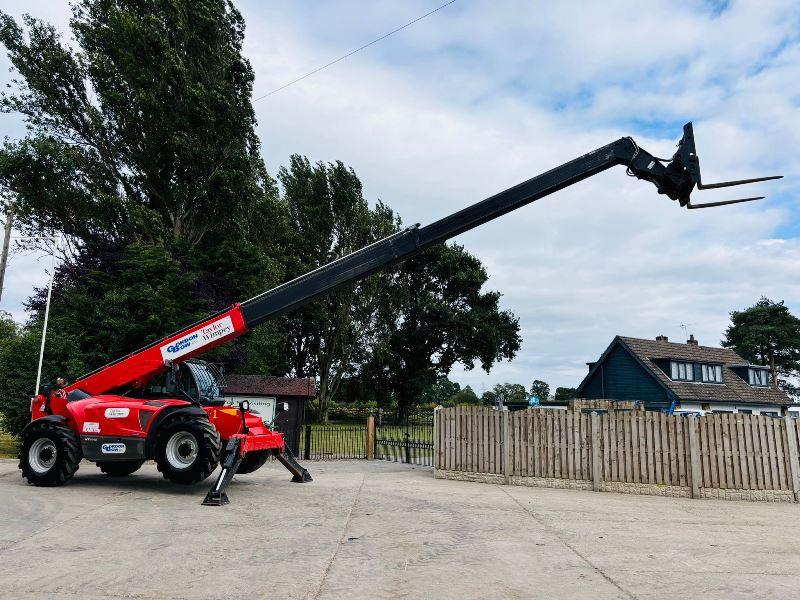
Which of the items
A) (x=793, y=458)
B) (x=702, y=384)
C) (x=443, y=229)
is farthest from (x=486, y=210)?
(x=702, y=384)

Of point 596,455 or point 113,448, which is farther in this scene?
point 596,455

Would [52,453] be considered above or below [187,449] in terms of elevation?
below

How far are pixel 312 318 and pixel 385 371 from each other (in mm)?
9876

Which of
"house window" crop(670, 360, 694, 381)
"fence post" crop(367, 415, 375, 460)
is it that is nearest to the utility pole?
"fence post" crop(367, 415, 375, 460)

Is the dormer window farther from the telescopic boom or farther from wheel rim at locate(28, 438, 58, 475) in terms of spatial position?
wheel rim at locate(28, 438, 58, 475)

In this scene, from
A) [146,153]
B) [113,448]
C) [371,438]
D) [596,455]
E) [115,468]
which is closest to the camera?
[113,448]

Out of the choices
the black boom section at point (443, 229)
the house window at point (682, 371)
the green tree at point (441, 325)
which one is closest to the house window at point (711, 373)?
the house window at point (682, 371)

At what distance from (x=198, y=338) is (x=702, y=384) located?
3764 centimetres

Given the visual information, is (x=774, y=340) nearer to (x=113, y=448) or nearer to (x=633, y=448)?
(x=633, y=448)

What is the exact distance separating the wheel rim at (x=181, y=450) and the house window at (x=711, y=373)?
1516 inches

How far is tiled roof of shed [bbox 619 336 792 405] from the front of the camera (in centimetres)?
3688

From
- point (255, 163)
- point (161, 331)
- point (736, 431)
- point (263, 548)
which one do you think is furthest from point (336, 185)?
point (263, 548)

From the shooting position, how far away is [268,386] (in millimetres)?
18875

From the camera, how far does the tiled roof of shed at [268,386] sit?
60.5 feet
